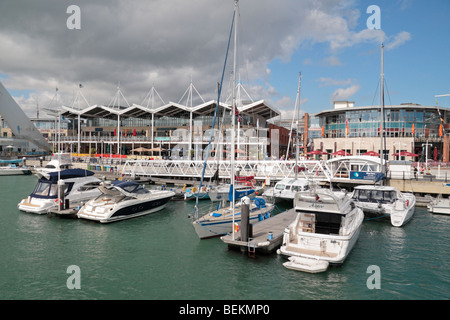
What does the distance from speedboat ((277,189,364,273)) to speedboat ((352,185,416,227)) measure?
6.81 metres

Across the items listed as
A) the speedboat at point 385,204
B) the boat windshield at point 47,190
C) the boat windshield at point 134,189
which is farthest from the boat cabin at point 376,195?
the boat windshield at point 47,190

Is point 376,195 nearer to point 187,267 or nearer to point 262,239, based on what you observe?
point 262,239

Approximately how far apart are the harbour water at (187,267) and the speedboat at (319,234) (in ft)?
1.90

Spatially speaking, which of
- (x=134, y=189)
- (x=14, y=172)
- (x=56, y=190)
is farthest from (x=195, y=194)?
(x=14, y=172)

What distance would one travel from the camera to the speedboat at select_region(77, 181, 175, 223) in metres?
21.5

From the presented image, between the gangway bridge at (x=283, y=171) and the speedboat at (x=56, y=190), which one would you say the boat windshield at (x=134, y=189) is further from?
the gangway bridge at (x=283, y=171)

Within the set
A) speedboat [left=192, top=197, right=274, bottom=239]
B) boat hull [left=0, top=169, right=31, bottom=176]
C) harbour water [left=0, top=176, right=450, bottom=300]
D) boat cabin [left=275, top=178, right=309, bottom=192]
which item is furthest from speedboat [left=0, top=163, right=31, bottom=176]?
speedboat [left=192, top=197, right=274, bottom=239]

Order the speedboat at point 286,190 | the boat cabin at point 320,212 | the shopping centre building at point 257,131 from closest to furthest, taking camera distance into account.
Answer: the boat cabin at point 320,212
the speedboat at point 286,190
the shopping centre building at point 257,131

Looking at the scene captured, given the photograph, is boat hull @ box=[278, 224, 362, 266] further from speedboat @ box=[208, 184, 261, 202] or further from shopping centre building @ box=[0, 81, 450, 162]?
shopping centre building @ box=[0, 81, 450, 162]

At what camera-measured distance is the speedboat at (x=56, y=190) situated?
77.9ft

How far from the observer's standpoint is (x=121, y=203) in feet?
72.3

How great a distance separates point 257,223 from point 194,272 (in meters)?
6.91

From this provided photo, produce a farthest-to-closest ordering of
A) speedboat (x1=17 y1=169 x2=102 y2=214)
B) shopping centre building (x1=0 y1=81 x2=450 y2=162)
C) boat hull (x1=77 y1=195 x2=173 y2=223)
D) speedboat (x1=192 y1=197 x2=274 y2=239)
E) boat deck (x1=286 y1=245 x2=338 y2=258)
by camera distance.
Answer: shopping centre building (x1=0 y1=81 x2=450 y2=162), speedboat (x1=17 y1=169 x2=102 y2=214), boat hull (x1=77 y1=195 x2=173 y2=223), speedboat (x1=192 y1=197 x2=274 y2=239), boat deck (x1=286 y1=245 x2=338 y2=258)

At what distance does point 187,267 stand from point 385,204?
55.0 feet
